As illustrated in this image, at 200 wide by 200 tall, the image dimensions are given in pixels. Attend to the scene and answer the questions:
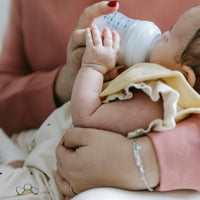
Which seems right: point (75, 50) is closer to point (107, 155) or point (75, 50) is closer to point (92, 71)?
point (92, 71)

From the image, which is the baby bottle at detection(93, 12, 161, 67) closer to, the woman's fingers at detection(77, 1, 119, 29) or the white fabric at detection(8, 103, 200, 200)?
the woman's fingers at detection(77, 1, 119, 29)

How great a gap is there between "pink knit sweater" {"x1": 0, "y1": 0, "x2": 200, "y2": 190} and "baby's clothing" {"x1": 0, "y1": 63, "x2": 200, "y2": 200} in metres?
0.13

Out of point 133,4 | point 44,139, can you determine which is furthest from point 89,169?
point 133,4

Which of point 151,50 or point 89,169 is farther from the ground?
point 151,50

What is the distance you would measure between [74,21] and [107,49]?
1.32ft

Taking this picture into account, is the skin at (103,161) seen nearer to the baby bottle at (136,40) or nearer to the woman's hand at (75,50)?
the baby bottle at (136,40)

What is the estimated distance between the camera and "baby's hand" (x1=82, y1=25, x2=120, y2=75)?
0.80 metres

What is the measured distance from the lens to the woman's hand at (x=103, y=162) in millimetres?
670

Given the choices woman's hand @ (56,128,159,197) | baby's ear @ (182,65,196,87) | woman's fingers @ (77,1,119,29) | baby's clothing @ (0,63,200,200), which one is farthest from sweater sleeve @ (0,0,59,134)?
baby's ear @ (182,65,196,87)

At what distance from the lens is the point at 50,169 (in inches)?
34.4

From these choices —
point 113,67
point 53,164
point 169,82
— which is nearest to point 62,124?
point 53,164

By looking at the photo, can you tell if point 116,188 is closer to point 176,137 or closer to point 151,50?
point 176,137

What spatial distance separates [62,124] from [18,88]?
0.84 ft

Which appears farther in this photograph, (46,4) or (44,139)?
(46,4)
